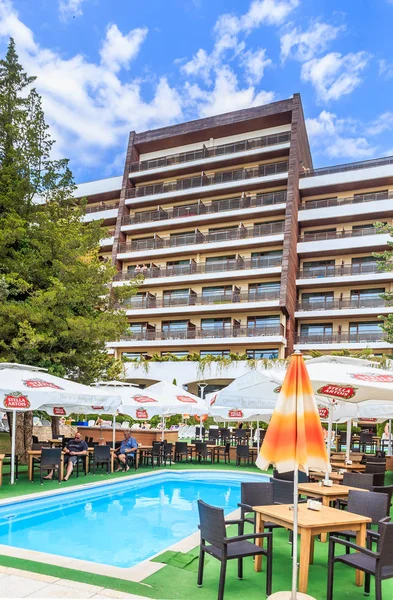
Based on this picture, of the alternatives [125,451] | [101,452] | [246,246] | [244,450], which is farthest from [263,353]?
[101,452]

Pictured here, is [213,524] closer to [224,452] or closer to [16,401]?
[16,401]

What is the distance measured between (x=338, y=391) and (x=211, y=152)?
115 ft

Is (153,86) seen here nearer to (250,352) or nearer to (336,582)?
(250,352)

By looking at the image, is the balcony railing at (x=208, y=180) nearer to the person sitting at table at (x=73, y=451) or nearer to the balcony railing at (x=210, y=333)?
the balcony railing at (x=210, y=333)

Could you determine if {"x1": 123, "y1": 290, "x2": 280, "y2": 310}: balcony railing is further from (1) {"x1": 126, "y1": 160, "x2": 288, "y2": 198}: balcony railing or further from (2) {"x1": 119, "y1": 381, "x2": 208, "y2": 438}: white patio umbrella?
(2) {"x1": 119, "y1": 381, "x2": 208, "y2": 438}: white patio umbrella

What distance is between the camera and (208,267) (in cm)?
3822

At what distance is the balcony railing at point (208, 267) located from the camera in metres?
36.4

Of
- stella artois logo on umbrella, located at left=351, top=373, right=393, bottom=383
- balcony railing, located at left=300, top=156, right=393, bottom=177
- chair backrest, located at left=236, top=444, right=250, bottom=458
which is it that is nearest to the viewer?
stella artois logo on umbrella, located at left=351, top=373, right=393, bottom=383

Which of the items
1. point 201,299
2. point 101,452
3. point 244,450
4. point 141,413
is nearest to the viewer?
point 101,452

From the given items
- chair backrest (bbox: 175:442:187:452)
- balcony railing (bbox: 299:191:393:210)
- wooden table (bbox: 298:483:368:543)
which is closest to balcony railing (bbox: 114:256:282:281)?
balcony railing (bbox: 299:191:393:210)

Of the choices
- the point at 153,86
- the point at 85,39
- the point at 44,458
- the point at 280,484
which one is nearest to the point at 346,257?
the point at 153,86

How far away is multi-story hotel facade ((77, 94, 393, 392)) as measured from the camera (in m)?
35.1

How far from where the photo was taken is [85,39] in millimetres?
24578

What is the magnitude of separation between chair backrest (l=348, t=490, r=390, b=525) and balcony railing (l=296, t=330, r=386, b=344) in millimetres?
28058
